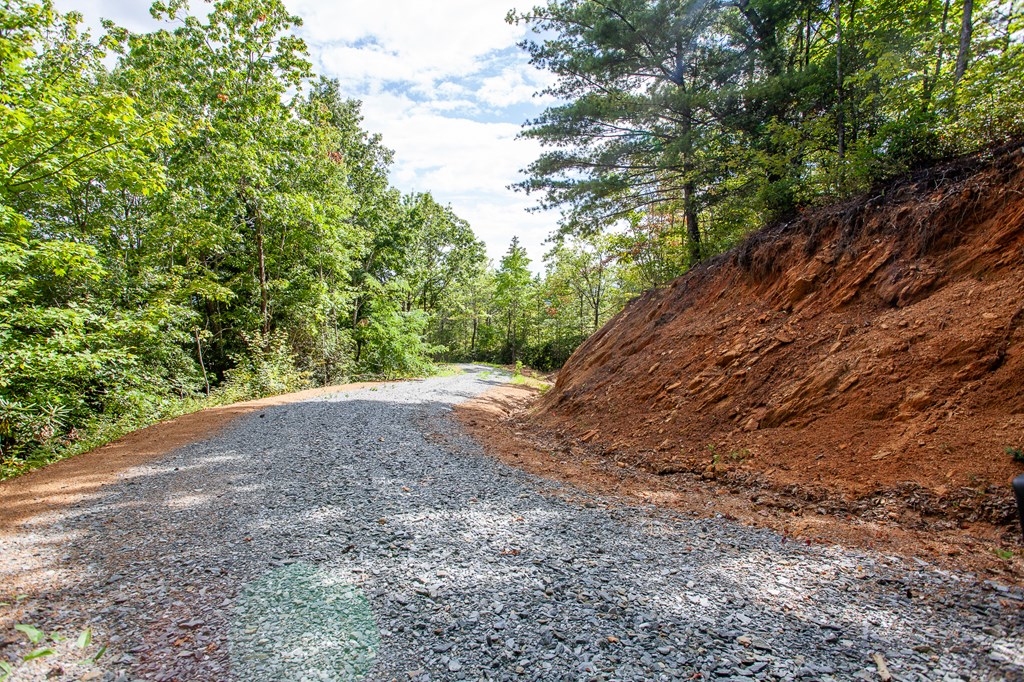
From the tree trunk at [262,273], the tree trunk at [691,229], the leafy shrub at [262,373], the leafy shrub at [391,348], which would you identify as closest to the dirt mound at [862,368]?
the tree trunk at [691,229]

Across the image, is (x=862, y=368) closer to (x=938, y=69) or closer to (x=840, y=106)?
(x=840, y=106)

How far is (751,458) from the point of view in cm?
501

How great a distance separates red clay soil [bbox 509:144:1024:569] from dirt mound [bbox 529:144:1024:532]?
2 cm

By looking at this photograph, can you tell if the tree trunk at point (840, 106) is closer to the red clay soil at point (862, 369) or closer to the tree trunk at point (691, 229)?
the red clay soil at point (862, 369)

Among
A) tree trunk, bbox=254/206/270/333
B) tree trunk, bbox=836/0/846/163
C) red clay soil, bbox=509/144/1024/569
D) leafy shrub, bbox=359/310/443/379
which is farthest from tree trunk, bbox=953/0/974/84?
leafy shrub, bbox=359/310/443/379

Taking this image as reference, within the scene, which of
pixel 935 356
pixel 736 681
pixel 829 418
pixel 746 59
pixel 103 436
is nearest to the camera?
pixel 736 681

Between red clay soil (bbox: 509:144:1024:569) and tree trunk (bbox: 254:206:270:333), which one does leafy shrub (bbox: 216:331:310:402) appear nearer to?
tree trunk (bbox: 254:206:270:333)

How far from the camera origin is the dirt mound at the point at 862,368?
387 cm

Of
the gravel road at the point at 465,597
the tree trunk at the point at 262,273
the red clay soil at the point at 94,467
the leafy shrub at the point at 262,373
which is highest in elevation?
the tree trunk at the point at 262,273

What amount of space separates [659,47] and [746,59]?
218 centimetres

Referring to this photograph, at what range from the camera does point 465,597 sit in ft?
8.71

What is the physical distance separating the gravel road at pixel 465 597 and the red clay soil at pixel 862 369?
1433 millimetres

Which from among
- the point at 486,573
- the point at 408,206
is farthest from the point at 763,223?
the point at 408,206

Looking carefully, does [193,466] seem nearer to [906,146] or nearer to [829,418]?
[829,418]
